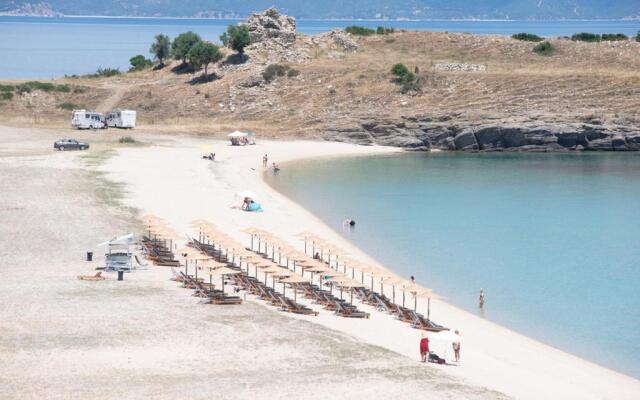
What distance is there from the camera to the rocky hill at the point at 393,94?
3799 inches

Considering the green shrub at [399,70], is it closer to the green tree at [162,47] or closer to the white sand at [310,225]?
the white sand at [310,225]

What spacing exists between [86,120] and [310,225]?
43140 mm

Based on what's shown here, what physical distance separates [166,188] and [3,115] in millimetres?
45641

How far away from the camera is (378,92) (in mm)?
106125

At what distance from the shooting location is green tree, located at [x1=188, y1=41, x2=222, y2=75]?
11425 cm

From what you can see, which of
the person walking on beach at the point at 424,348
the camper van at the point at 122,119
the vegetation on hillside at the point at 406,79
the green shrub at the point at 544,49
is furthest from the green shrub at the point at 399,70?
the person walking on beach at the point at 424,348

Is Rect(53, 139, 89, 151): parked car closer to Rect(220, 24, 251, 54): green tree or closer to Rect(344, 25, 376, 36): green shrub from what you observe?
Rect(220, 24, 251, 54): green tree

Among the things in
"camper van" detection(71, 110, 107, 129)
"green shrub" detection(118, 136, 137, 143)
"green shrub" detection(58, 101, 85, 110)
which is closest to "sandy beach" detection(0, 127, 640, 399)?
"green shrub" detection(118, 136, 137, 143)

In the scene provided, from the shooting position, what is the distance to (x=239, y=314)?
36.2m

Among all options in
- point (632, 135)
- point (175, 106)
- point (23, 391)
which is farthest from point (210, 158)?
point (23, 391)

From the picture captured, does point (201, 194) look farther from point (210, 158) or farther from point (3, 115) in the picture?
point (3, 115)

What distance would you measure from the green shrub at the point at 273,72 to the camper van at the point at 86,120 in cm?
2141

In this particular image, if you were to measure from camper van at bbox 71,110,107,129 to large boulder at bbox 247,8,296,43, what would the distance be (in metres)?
30.5

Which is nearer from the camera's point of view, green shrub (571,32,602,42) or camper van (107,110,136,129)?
camper van (107,110,136,129)
